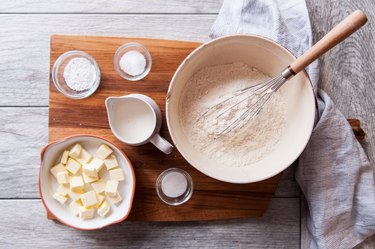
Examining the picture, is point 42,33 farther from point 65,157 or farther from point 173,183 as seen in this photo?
point 173,183

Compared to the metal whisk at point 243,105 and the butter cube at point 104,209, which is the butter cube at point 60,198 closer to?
the butter cube at point 104,209

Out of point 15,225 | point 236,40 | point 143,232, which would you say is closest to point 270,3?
point 236,40

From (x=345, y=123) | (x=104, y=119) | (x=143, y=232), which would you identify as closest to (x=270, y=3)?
(x=345, y=123)

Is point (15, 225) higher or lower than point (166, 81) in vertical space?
lower

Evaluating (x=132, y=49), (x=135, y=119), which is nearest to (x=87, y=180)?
(x=135, y=119)

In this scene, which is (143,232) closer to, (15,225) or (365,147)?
(15,225)

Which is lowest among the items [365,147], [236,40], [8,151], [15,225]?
[15,225]

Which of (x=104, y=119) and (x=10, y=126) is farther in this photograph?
(x=10, y=126)

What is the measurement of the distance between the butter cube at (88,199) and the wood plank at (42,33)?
0.83 ft

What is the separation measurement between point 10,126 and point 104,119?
256 millimetres

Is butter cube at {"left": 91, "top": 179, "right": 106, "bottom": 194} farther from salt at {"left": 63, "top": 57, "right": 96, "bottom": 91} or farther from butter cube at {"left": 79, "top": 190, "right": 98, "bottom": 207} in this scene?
salt at {"left": 63, "top": 57, "right": 96, "bottom": 91}

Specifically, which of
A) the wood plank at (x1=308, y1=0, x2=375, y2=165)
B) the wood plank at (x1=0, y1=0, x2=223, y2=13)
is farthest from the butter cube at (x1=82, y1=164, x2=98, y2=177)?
the wood plank at (x1=308, y1=0, x2=375, y2=165)

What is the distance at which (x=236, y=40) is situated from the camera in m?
0.71

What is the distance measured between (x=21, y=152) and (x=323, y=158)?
64 centimetres
